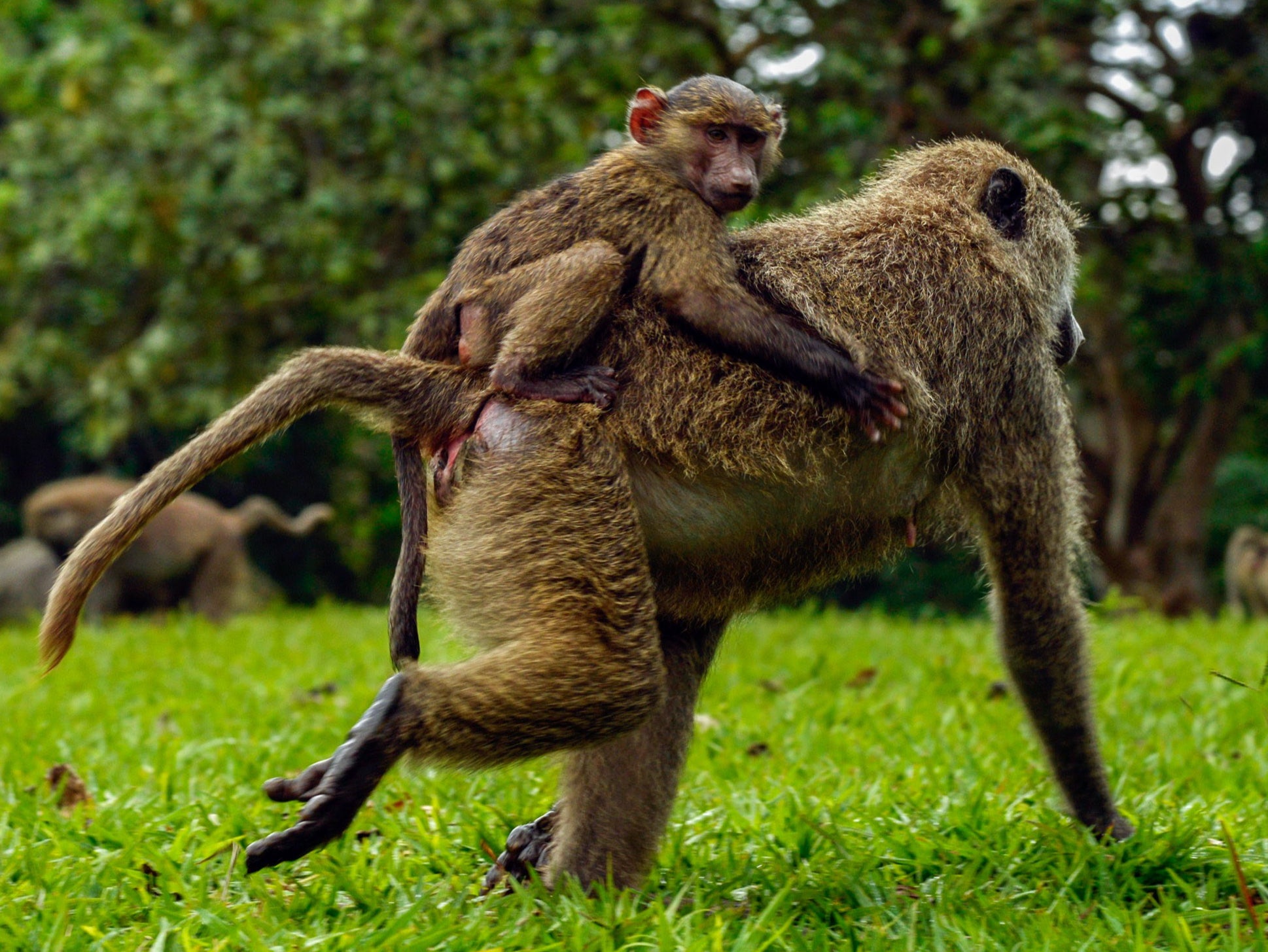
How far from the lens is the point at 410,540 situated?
112 inches

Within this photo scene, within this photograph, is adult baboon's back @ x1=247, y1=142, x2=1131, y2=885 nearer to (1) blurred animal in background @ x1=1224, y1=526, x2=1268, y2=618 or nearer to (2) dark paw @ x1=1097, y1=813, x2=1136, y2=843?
(2) dark paw @ x1=1097, y1=813, x2=1136, y2=843

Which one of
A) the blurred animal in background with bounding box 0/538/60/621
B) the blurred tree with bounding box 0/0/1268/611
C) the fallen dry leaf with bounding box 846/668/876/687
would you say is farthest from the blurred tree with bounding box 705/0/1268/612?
the blurred animal in background with bounding box 0/538/60/621

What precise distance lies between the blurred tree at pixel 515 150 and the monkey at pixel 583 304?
4.31m

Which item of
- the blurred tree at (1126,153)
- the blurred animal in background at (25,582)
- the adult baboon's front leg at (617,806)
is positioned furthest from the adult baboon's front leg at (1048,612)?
the blurred animal in background at (25,582)

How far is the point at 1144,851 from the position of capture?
297 cm

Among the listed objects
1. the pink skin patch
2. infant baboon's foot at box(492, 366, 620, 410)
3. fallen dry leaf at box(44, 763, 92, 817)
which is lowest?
fallen dry leaf at box(44, 763, 92, 817)

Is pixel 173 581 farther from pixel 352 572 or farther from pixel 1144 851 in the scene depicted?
pixel 1144 851

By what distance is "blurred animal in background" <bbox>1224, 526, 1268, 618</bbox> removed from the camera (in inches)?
359

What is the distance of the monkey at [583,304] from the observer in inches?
104

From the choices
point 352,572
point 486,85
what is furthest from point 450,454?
point 352,572

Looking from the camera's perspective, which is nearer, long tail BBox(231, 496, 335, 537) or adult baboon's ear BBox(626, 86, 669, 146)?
adult baboon's ear BBox(626, 86, 669, 146)

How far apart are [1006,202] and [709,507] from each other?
104 centimetres

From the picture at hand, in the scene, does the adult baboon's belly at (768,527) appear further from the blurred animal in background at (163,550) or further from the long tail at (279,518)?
the blurred animal in background at (163,550)

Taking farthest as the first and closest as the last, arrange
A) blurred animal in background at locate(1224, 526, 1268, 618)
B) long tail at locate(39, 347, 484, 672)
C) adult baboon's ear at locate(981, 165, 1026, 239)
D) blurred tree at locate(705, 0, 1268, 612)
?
blurred animal in background at locate(1224, 526, 1268, 618)
blurred tree at locate(705, 0, 1268, 612)
adult baboon's ear at locate(981, 165, 1026, 239)
long tail at locate(39, 347, 484, 672)
